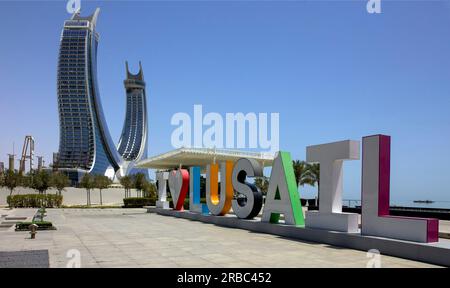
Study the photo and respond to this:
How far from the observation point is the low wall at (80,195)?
5494cm

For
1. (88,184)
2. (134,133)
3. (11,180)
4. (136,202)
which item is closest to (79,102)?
(134,133)

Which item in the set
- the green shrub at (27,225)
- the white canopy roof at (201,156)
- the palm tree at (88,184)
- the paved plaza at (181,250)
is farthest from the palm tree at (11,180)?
the paved plaza at (181,250)

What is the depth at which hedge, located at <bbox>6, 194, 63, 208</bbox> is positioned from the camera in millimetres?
47906

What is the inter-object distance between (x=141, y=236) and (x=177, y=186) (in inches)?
499

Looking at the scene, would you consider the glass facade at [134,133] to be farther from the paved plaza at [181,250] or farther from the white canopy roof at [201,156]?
the paved plaza at [181,250]

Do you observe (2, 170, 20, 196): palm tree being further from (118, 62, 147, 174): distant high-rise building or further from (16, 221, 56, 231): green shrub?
(118, 62, 147, 174): distant high-rise building

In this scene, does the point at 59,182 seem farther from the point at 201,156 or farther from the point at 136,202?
the point at 201,156

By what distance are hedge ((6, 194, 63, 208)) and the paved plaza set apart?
3090 cm

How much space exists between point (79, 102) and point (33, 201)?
88.9 metres

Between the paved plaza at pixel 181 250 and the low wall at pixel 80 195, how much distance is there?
38.7 meters
